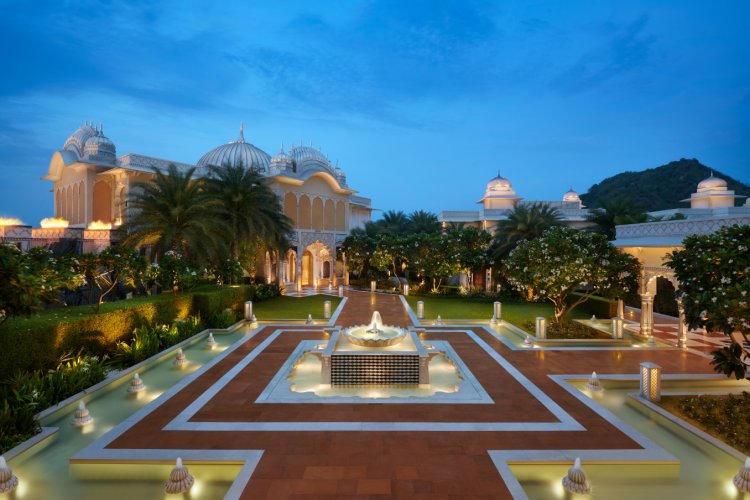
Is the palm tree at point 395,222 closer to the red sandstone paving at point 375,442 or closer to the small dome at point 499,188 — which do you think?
the small dome at point 499,188

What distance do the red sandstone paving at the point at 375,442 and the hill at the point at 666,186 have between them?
154 ft

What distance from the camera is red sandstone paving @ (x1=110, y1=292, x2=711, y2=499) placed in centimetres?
518

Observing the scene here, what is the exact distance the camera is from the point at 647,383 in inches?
324

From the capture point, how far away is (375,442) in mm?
6324

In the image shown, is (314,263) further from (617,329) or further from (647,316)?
(647,316)

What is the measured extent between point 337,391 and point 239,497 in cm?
396

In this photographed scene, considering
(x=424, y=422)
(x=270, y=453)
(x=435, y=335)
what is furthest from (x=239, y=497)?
(x=435, y=335)

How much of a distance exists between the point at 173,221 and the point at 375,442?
1390 cm

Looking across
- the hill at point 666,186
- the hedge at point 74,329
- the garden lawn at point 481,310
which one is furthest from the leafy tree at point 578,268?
the hill at point 666,186

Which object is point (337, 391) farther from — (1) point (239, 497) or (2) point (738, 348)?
(2) point (738, 348)

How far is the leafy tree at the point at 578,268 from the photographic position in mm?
13672

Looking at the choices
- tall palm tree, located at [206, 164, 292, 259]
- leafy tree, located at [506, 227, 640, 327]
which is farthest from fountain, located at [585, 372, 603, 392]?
tall palm tree, located at [206, 164, 292, 259]

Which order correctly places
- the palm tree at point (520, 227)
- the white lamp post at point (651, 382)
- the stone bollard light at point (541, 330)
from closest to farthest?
the white lamp post at point (651, 382) → the stone bollard light at point (541, 330) → the palm tree at point (520, 227)

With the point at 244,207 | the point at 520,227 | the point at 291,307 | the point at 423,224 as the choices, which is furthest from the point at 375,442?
the point at 423,224
